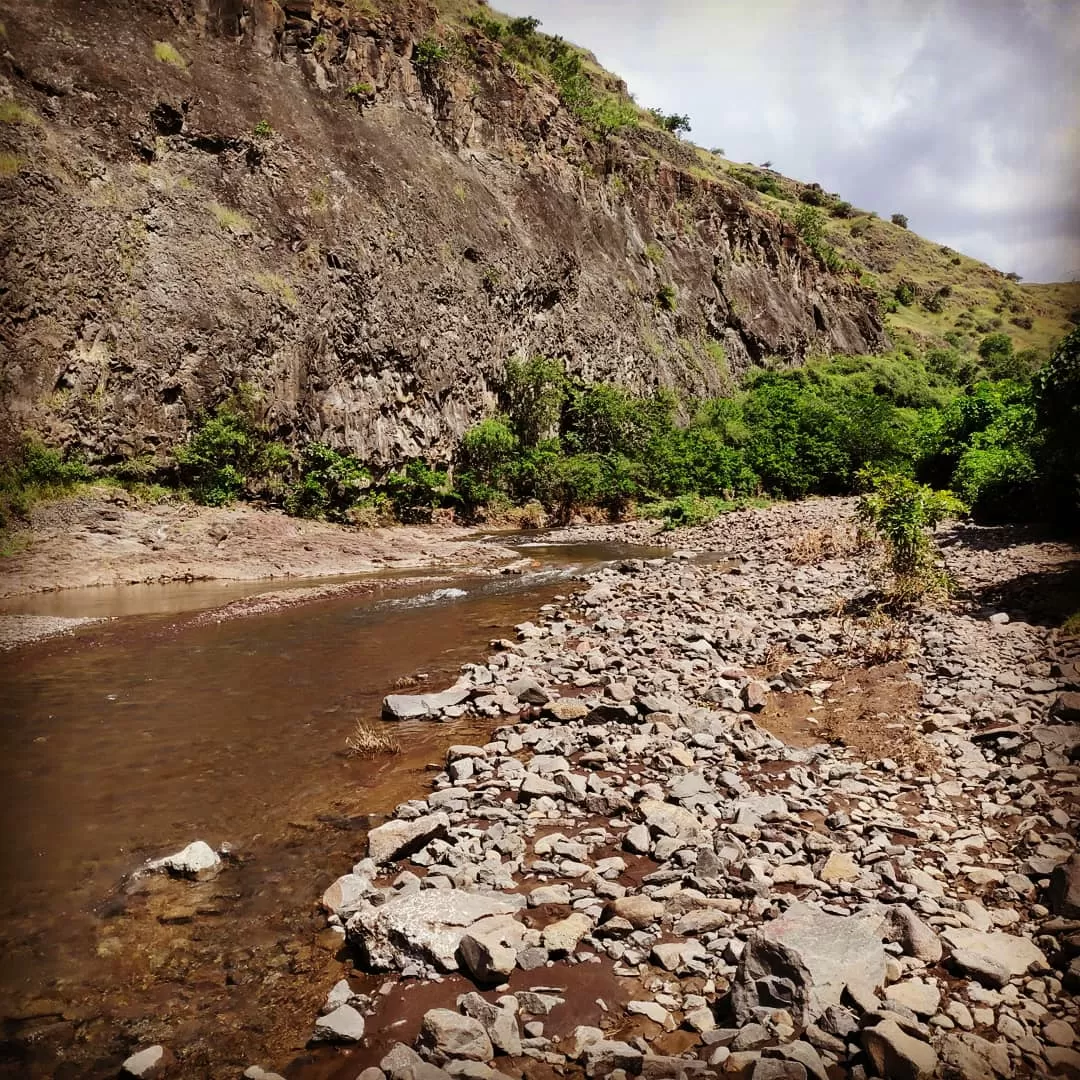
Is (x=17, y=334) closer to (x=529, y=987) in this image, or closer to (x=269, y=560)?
(x=269, y=560)

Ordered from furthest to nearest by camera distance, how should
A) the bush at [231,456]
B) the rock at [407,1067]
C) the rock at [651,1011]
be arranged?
the bush at [231,456]
the rock at [651,1011]
the rock at [407,1067]

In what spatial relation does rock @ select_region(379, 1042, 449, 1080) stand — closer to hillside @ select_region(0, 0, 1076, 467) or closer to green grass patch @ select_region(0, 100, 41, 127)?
hillside @ select_region(0, 0, 1076, 467)

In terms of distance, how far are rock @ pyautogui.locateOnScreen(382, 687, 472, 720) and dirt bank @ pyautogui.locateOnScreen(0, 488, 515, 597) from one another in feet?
41.0

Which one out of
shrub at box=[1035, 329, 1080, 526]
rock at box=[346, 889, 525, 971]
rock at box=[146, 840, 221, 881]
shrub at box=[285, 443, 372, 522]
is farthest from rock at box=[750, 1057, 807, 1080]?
shrub at box=[285, 443, 372, 522]

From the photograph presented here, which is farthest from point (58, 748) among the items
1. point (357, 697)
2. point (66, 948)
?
point (66, 948)

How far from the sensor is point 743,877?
15.5 feet

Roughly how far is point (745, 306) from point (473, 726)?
56.8 meters

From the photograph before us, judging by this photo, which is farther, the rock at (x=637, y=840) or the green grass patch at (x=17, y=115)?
the green grass patch at (x=17, y=115)

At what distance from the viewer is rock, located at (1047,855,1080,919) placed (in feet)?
12.9

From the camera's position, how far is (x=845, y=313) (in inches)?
2697

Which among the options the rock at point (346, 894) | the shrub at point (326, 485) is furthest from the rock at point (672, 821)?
the shrub at point (326, 485)

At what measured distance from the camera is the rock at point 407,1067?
10.9 feet

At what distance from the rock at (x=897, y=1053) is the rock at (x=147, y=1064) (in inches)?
140

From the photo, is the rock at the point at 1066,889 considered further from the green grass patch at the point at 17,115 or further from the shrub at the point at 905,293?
the shrub at the point at 905,293
